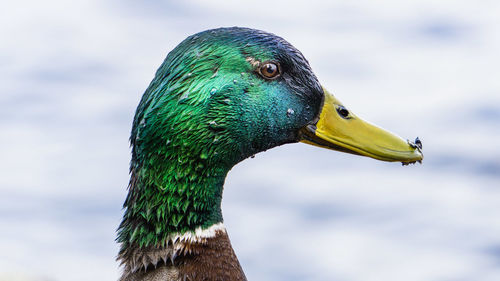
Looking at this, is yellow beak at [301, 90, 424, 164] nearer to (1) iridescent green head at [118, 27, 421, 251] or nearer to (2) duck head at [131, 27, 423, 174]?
(2) duck head at [131, 27, 423, 174]

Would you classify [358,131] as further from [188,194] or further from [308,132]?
[188,194]

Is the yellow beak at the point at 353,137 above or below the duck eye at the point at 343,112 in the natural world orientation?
below

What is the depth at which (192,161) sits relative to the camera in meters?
2.95

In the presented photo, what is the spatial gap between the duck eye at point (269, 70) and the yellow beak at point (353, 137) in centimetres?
23

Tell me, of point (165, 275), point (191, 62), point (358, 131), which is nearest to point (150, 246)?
point (165, 275)

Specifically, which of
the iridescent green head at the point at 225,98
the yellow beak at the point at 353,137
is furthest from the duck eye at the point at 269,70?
the yellow beak at the point at 353,137

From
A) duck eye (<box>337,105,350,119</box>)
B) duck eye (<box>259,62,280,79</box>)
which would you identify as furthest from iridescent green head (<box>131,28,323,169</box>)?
duck eye (<box>337,105,350,119</box>)

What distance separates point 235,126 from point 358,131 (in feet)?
1.49

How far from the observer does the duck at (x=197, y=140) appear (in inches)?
115

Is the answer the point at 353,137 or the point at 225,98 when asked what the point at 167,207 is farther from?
the point at 353,137

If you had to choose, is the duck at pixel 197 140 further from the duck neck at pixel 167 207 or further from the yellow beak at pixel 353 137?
the yellow beak at pixel 353 137

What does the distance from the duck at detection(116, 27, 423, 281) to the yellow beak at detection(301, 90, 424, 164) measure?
16 cm

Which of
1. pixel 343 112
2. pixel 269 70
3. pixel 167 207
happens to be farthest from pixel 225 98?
pixel 343 112

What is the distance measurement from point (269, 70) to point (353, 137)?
1.26ft
